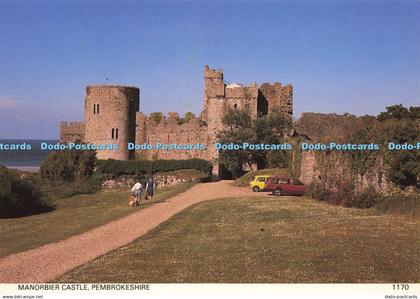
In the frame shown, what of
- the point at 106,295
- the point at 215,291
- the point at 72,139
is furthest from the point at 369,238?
the point at 72,139

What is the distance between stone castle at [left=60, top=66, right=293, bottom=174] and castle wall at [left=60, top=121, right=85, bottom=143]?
184 centimetres

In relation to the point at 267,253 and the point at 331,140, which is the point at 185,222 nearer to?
the point at 267,253

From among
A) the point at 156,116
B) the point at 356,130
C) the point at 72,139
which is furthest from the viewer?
the point at 72,139

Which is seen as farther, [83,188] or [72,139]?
[72,139]

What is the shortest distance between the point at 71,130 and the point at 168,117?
12.8m

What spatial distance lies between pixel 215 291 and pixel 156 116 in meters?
48.3

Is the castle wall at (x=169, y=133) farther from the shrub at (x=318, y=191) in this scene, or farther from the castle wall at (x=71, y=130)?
the shrub at (x=318, y=191)

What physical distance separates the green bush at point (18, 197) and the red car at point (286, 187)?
13511 millimetres

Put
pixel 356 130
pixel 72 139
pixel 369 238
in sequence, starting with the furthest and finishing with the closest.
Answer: pixel 72 139 → pixel 356 130 → pixel 369 238

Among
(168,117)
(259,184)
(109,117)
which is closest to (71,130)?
(109,117)

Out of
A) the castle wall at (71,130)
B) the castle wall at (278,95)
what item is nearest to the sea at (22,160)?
the castle wall at (71,130)

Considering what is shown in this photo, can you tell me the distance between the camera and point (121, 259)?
48.8 ft

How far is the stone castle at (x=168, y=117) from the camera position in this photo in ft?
169

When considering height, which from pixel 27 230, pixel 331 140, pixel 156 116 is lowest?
pixel 27 230
